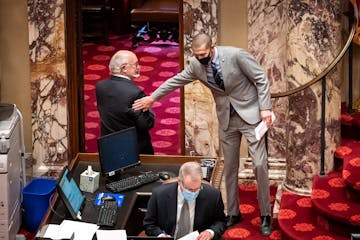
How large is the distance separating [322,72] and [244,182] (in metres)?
1.78

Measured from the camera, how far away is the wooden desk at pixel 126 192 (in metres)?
7.58

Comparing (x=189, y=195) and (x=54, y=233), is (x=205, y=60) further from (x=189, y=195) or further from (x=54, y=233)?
(x=54, y=233)

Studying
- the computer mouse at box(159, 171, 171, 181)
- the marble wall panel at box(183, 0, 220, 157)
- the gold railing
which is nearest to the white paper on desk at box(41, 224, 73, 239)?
the computer mouse at box(159, 171, 171, 181)

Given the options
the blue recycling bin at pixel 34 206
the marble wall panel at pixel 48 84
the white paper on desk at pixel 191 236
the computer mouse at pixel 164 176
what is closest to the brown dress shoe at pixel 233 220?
the computer mouse at pixel 164 176

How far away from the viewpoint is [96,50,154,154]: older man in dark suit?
879 cm

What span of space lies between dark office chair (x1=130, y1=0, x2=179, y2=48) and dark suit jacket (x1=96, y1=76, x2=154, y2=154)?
5179 mm

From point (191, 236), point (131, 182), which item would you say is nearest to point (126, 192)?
point (131, 182)

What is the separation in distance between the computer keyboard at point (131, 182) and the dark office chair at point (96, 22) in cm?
602

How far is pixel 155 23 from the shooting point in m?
14.2

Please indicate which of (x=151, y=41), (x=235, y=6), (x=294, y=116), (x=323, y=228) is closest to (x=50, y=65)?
(x=235, y=6)

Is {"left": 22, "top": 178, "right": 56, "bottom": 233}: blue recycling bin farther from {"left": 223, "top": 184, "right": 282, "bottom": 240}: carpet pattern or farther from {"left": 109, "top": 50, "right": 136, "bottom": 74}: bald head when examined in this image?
{"left": 223, "top": 184, "right": 282, "bottom": 240}: carpet pattern

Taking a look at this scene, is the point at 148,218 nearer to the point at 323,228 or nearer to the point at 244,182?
the point at 323,228

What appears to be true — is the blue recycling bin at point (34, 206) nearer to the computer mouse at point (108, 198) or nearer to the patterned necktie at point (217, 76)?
→ the computer mouse at point (108, 198)

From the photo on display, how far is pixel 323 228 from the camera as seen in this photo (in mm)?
8570
